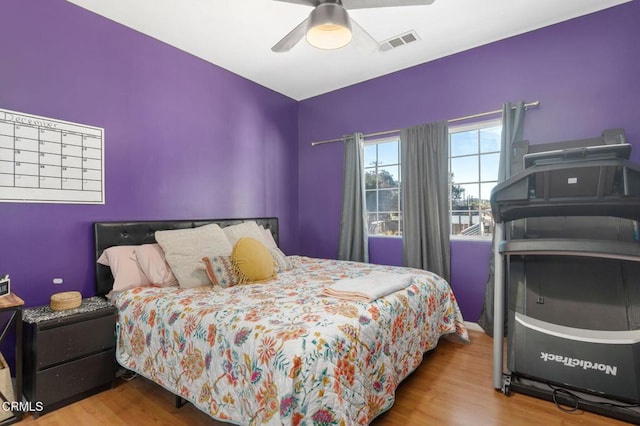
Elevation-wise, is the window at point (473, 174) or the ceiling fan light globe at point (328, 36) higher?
the ceiling fan light globe at point (328, 36)

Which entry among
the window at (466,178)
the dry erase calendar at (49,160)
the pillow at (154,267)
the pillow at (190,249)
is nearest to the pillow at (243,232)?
the pillow at (190,249)

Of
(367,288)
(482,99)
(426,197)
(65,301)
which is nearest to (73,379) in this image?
(65,301)

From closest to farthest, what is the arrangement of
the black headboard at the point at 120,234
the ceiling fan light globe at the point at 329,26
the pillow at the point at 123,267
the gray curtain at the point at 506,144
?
the ceiling fan light globe at the point at 329,26, the pillow at the point at 123,267, the black headboard at the point at 120,234, the gray curtain at the point at 506,144

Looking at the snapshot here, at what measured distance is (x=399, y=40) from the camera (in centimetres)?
308

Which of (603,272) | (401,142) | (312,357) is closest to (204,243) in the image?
(312,357)

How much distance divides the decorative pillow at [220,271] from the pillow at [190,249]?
97 millimetres

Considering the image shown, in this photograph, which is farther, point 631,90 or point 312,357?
point 631,90

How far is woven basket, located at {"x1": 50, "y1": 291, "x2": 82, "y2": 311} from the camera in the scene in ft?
6.91

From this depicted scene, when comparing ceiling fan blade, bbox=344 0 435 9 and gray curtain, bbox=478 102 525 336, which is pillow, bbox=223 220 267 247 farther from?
gray curtain, bbox=478 102 525 336

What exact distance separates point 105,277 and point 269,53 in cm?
254

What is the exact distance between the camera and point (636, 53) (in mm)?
2557

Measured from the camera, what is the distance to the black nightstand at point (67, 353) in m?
1.89

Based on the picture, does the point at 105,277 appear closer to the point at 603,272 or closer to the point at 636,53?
the point at 603,272

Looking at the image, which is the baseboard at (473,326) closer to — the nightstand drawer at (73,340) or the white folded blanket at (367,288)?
the white folded blanket at (367,288)
